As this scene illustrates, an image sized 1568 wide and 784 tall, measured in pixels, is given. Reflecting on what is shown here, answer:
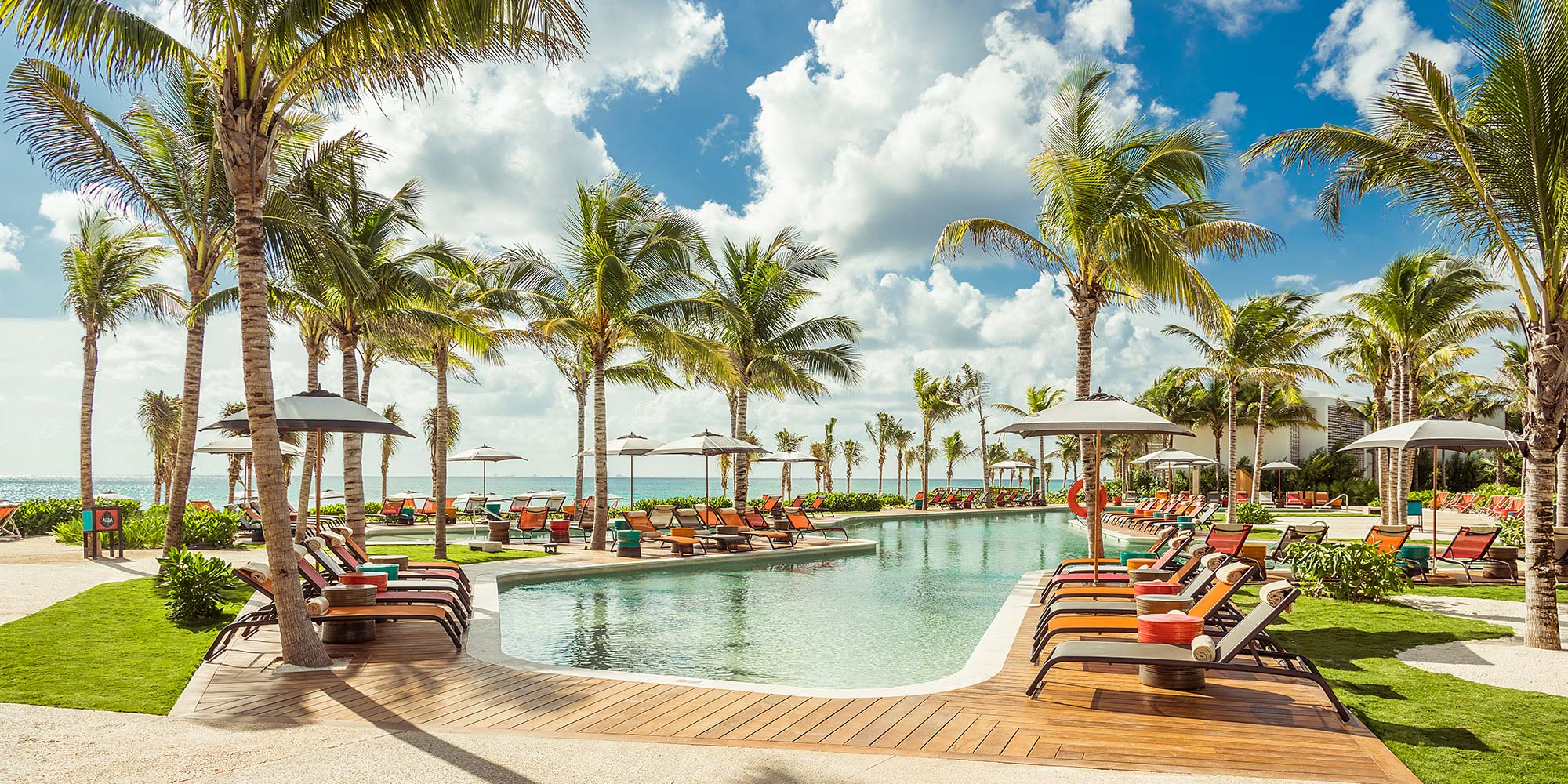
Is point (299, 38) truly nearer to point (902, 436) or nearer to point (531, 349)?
point (531, 349)

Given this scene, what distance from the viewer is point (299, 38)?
21.1 ft

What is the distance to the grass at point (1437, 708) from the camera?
457 cm

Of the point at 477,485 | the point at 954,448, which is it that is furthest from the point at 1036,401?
the point at 477,485

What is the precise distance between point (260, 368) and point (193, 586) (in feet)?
11.1

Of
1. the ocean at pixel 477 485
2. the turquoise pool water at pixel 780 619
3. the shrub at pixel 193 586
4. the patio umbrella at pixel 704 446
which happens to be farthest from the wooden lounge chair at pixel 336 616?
the ocean at pixel 477 485

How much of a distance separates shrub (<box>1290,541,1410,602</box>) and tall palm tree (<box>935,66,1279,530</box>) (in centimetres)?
281

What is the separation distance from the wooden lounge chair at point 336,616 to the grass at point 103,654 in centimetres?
31

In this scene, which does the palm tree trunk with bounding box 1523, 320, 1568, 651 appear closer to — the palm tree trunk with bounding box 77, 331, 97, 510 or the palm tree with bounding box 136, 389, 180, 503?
the palm tree trunk with bounding box 77, 331, 97, 510

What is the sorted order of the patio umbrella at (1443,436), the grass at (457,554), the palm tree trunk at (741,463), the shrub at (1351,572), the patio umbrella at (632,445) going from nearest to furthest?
the shrub at (1351,572)
the patio umbrella at (1443,436)
the grass at (457,554)
the patio umbrella at (632,445)
the palm tree trunk at (741,463)

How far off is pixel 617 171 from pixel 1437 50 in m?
12.9

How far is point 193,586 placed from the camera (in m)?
8.62

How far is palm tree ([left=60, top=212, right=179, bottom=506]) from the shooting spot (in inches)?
724

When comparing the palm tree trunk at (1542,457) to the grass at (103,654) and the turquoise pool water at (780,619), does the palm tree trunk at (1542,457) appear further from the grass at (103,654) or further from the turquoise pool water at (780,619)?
the grass at (103,654)

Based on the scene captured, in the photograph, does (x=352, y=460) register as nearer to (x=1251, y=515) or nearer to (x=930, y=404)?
(x=1251, y=515)
